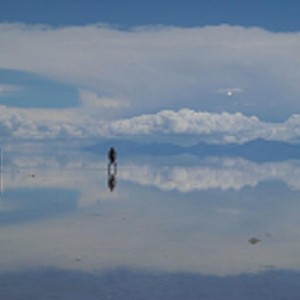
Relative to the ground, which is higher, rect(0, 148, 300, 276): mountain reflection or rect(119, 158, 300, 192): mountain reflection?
rect(119, 158, 300, 192): mountain reflection

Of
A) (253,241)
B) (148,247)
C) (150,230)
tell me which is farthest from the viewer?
(150,230)

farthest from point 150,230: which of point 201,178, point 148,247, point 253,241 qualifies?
point 201,178

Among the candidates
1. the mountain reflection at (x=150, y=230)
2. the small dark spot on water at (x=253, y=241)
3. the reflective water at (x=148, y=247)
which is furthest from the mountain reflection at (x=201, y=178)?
the small dark spot on water at (x=253, y=241)

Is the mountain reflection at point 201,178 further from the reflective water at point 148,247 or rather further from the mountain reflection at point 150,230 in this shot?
the reflective water at point 148,247

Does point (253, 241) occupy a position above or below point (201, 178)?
below

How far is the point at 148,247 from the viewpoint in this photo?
25.8 m

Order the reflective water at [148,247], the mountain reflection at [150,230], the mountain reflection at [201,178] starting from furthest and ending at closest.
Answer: the mountain reflection at [201,178] < the mountain reflection at [150,230] < the reflective water at [148,247]

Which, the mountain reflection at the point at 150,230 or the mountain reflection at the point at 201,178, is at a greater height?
the mountain reflection at the point at 201,178

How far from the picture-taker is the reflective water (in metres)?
19.2

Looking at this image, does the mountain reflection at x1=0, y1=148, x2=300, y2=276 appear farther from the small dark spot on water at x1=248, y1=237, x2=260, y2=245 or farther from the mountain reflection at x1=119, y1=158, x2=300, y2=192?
the mountain reflection at x1=119, y1=158, x2=300, y2=192

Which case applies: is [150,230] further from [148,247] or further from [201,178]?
[201,178]

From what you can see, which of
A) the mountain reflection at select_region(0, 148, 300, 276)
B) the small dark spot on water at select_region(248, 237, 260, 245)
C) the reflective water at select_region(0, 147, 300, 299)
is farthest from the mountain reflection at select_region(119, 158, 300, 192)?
the small dark spot on water at select_region(248, 237, 260, 245)

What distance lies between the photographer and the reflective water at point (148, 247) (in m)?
19.2

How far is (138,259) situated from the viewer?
23.4m
